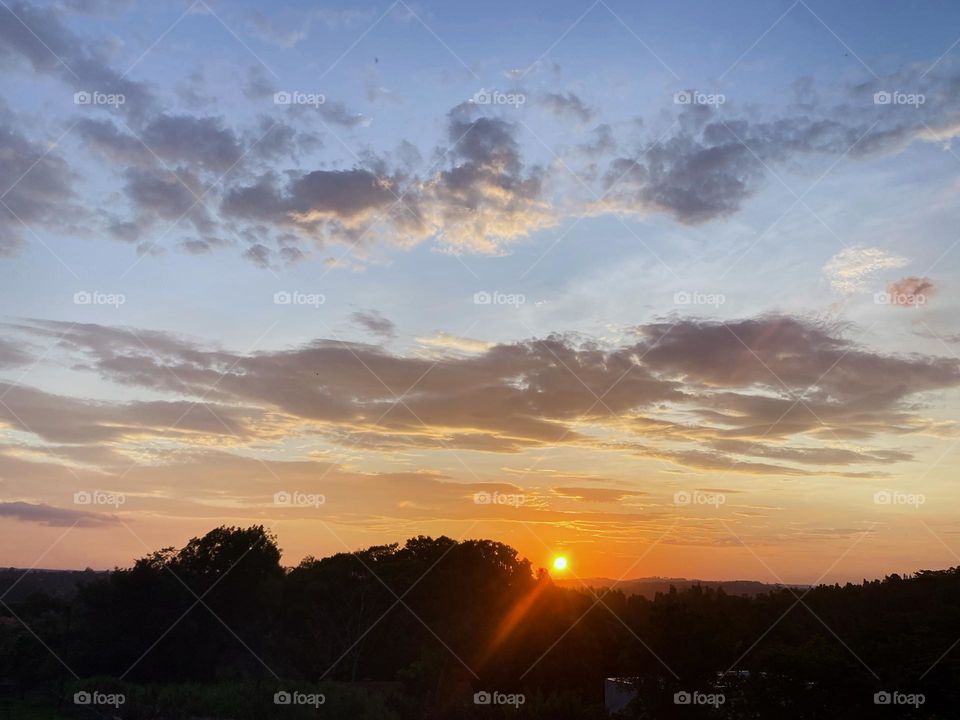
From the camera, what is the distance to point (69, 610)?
35.2 m

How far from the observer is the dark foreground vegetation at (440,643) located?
17.1m

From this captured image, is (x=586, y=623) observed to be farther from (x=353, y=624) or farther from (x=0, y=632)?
(x=0, y=632)

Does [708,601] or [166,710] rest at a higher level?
[708,601]

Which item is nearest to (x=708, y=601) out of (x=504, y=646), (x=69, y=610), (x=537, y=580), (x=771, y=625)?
(x=771, y=625)

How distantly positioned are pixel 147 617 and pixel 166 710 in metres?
12.0

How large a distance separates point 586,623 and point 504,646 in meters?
2.48

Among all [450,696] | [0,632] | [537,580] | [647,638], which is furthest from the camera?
[537,580]

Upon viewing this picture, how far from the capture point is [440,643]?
84.3 ft

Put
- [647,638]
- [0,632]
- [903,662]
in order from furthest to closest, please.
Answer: [0,632], [647,638], [903,662]

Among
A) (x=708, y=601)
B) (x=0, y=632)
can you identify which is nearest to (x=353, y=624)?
(x=0, y=632)

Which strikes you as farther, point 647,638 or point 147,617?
point 147,617

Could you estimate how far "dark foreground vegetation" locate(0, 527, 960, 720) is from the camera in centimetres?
1711

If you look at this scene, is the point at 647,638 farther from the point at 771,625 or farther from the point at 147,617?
the point at 147,617

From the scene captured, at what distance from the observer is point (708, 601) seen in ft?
76.1
